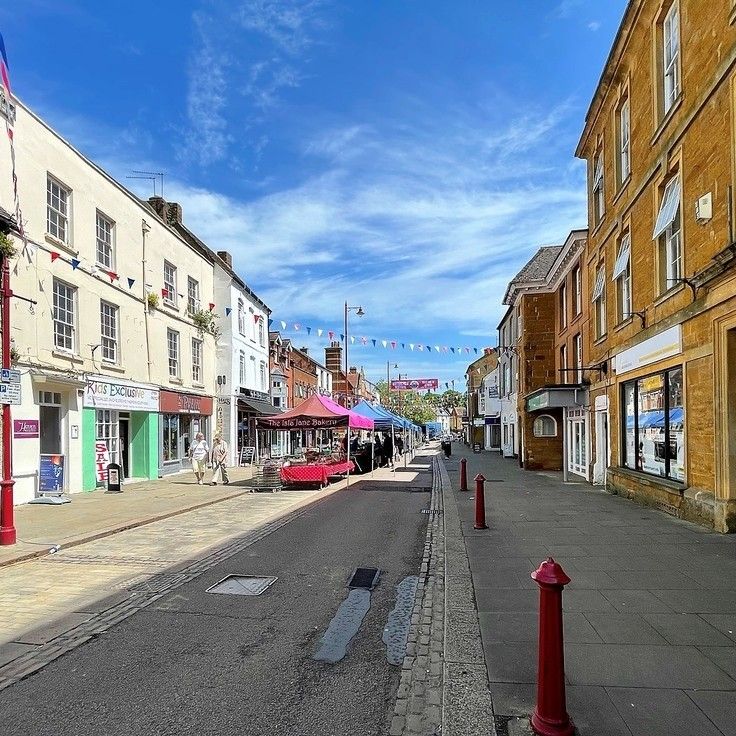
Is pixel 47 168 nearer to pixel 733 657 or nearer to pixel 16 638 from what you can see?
pixel 16 638

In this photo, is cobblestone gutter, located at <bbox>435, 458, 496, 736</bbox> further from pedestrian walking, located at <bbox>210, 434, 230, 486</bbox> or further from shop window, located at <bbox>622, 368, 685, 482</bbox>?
pedestrian walking, located at <bbox>210, 434, 230, 486</bbox>

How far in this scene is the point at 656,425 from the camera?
1260 centimetres

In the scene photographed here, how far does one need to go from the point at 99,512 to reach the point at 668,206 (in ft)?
42.7

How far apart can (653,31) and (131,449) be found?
19.1 meters

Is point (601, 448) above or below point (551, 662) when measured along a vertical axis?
below

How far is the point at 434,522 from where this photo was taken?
11.8 metres

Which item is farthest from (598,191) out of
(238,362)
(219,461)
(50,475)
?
(238,362)

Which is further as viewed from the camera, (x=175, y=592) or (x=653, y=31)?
(x=653, y=31)

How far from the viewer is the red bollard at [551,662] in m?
3.32

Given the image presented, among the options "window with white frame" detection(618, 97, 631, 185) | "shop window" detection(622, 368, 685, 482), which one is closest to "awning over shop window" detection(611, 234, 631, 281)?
"window with white frame" detection(618, 97, 631, 185)

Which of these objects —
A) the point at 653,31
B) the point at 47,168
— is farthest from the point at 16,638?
the point at 653,31

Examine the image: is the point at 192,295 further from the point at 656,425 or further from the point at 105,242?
the point at 656,425

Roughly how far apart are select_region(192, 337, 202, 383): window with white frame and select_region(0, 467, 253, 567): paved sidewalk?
21.9ft

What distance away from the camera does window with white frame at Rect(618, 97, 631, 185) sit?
574 inches
